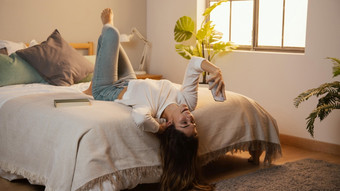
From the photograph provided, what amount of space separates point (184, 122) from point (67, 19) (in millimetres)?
2727

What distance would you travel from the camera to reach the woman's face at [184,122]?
2.70 m

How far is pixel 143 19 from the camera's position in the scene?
5695 mm

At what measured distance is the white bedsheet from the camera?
8.09 feet

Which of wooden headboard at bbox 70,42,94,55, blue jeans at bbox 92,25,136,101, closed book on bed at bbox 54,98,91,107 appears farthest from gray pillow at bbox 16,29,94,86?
closed book on bed at bbox 54,98,91,107

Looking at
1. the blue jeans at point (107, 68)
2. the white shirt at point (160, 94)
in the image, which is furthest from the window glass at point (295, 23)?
the blue jeans at point (107, 68)

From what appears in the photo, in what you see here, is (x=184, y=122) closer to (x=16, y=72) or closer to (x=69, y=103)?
(x=69, y=103)

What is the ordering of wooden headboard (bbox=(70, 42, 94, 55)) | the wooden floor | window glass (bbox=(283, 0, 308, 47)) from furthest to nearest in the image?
wooden headboard (bbox=(70, 42, 94, 55)) < window glass (bbox=(283, 0, 308, 47)) < the wooden floor

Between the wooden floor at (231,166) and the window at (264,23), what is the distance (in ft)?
3.41

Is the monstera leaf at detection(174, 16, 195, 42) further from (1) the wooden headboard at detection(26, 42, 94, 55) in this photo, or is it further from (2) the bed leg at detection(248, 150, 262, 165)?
(2) the bed leg at detection(248, 150, 262, 165)

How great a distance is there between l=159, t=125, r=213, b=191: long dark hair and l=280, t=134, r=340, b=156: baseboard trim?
5.64 ft

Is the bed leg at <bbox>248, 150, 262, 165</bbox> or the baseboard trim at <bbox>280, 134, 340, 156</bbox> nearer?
the bed leg at <bbox>248, 150, 262, 165</bbox>

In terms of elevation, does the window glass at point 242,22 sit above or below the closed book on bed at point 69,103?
above

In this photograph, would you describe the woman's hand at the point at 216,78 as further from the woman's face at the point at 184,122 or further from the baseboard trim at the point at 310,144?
the baseboard trim at the point at 310,144

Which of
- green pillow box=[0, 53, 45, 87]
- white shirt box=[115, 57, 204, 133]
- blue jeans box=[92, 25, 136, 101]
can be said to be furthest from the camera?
green pillow box=[0, 53, 45, 87]
